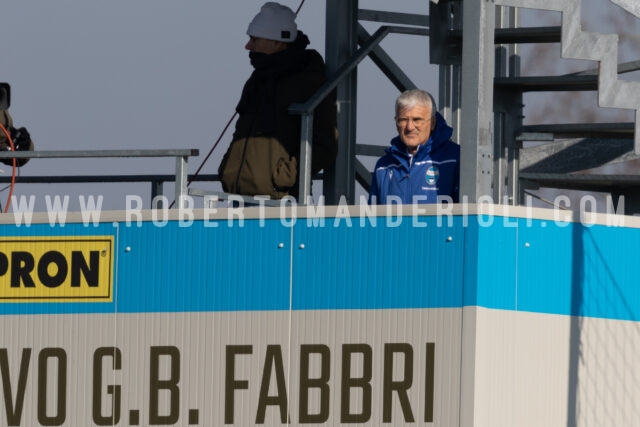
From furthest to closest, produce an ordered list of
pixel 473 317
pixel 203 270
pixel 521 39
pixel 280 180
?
1. pixel 521 39
2. pixel 280 180
3. pixel 203 270
4. pixel 473 317

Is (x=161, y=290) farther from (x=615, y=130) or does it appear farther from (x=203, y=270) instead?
(x=615, y=130)

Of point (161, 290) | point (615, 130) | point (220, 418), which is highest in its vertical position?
point (615, 130)

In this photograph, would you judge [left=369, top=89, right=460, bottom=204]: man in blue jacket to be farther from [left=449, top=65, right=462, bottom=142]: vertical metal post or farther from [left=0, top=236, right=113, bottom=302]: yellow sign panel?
[left=449, top=65, right=462, bottom=142]: vertical metal post

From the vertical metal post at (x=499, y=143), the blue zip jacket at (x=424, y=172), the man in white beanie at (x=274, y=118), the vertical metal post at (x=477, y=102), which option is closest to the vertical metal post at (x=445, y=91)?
the vertical metal post at (x=499, y=143)

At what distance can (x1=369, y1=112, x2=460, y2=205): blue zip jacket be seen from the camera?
40.3 feet

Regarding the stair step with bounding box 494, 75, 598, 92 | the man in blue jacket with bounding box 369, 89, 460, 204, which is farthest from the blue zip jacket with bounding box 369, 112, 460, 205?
the stair step with bounding box 494, 75, 598, 92

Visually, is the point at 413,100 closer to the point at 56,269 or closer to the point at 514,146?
the point at 56,269

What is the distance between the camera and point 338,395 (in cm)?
1205

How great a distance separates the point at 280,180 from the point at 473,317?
2.48m

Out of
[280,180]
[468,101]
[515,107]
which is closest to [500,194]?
[515,107]

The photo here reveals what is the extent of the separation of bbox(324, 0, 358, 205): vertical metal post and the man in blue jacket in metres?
2.28

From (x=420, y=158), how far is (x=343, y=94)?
2.55m

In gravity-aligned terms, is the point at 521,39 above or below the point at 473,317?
above

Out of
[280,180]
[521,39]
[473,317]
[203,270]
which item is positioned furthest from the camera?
[521,39]
